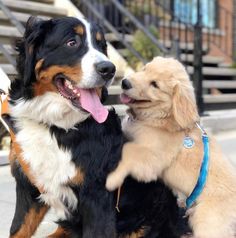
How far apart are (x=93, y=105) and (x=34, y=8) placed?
653 cm

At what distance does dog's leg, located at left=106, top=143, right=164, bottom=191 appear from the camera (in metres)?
3.40

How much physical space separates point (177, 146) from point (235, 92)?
9343mm

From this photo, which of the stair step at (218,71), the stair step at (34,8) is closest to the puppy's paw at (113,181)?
the stair step at (34,8)

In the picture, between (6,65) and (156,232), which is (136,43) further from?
(156,232)

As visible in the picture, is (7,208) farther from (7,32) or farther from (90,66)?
(7,32)

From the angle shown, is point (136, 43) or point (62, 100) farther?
point (136, 43)

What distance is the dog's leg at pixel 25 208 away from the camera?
355 cm

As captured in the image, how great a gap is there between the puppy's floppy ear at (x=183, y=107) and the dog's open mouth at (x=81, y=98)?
56cm

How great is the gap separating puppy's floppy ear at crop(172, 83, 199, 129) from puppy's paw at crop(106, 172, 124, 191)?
1.96ft

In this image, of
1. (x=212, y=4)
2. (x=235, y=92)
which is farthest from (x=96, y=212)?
(x=212, y=4)

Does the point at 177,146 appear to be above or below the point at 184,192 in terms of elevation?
above

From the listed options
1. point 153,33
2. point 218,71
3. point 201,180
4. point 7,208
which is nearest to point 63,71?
point 201,180

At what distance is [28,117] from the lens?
3.49 meters

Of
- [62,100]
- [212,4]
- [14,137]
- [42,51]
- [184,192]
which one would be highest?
[42,51]
